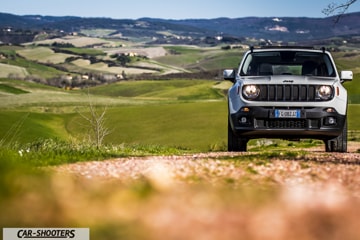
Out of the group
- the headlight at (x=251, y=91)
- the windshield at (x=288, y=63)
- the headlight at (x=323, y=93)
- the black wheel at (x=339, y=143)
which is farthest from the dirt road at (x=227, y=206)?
the windshield at (x=288, y=63)

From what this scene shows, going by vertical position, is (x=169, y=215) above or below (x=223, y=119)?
above

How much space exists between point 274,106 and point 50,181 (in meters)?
7.91

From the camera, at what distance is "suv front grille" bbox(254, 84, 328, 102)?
12781 millimetres

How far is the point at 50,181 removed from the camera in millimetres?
5539

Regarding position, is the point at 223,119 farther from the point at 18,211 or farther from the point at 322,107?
the point at 18,211

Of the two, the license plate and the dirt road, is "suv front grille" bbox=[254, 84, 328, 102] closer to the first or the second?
the license plate

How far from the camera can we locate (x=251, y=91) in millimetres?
12773

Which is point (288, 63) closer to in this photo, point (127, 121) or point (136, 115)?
point (127, 121)

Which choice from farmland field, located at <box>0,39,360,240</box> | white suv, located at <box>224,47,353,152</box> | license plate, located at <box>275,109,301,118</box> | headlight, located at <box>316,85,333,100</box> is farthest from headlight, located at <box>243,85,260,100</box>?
farmland field, located at <box>0,39,360,240</box>

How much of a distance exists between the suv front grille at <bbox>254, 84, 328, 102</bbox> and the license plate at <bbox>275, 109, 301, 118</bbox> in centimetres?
27

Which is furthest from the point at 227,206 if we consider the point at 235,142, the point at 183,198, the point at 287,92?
the point at 235,142

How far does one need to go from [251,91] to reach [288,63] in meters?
2.67

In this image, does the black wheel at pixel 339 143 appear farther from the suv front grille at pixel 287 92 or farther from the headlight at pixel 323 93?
the suv front grille at pixel 287 92

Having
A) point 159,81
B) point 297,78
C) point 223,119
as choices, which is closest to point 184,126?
point 223,119
